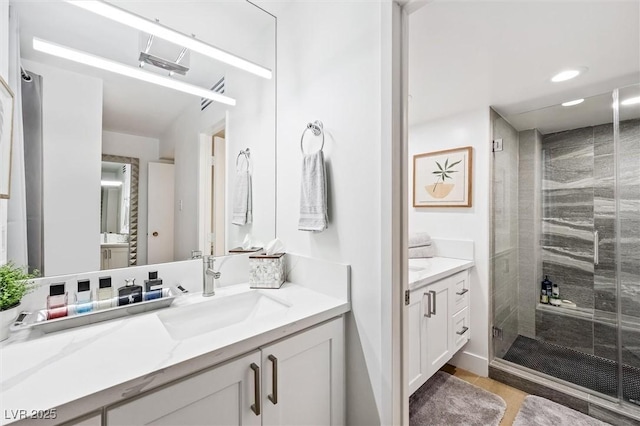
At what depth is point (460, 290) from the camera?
6.94 feet

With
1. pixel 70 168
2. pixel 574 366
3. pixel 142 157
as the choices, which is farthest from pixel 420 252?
pixel 70 168

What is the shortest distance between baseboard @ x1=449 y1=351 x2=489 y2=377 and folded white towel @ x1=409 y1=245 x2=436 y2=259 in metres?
0.85

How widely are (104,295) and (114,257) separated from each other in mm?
159

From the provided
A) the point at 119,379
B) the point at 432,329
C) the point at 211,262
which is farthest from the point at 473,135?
the point at 119,379

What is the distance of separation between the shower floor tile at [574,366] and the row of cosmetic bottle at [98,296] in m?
2.69

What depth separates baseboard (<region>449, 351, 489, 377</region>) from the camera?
7.11 feet

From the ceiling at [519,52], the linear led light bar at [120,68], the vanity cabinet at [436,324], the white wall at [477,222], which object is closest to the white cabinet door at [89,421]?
the linear led light bar at [120,68]

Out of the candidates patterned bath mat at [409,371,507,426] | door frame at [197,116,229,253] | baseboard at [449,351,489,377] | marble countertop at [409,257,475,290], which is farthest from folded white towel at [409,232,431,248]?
door frame at [197,116,229,253]

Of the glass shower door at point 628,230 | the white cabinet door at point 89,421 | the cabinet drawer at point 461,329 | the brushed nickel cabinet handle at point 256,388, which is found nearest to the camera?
the white cabinet door at point 89,421

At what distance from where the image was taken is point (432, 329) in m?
1.76

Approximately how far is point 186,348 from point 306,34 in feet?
4.98

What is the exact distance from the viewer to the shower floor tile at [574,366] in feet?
5.85

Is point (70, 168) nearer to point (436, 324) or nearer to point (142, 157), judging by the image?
point (142, 157)

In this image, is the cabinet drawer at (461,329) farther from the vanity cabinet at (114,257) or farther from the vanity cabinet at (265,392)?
the vanity cabinet at (114,257)
